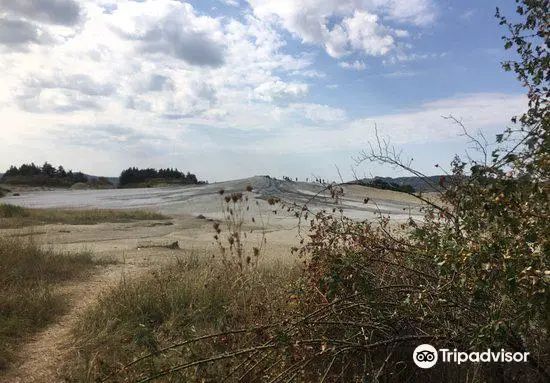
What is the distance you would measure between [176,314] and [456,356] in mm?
3081

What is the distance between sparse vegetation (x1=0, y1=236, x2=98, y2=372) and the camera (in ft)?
16.7

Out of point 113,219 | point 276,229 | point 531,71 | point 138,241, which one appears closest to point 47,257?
point 138,241

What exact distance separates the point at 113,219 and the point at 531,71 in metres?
16.1

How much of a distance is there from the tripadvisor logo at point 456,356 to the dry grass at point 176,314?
965mm

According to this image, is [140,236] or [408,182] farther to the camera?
[140,236]

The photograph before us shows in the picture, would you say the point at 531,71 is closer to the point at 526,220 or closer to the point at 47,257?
the point at 526,220

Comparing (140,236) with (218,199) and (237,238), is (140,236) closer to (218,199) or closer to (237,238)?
(218,199)

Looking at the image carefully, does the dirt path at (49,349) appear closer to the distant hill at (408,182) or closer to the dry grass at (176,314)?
the dry grass at (176,314)

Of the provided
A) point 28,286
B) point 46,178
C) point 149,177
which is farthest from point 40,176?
point 28,286

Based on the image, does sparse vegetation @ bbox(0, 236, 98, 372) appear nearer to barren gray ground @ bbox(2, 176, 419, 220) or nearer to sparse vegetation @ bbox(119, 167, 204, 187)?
barren gray ground @ bbox(2, 176, 419, 220)

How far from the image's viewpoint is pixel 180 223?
16.9 metres

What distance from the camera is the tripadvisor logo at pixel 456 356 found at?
2.76m

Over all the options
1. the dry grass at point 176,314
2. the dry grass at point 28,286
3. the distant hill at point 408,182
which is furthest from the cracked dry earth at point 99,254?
the distant hill at point 408,182

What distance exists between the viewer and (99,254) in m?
10.0
